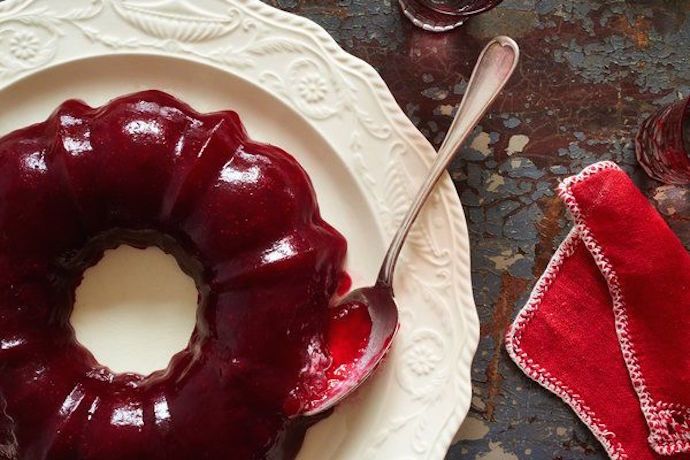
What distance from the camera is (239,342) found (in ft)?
4.96

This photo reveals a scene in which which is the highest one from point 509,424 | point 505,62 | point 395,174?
point 505,62

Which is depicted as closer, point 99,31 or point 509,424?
point 99,31

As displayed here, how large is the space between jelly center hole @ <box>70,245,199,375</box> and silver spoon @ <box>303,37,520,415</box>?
1.05 feet

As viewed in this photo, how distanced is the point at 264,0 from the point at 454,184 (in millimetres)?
543

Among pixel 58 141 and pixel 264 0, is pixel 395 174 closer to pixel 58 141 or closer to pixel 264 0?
pixel 264 0

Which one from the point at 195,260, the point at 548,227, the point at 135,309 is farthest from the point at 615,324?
the point at 135,309

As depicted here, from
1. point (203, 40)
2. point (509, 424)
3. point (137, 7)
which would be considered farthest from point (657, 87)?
point (137, 7)

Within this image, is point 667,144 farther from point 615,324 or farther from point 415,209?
point 415,209

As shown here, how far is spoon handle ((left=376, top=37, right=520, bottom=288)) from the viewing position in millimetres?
1609

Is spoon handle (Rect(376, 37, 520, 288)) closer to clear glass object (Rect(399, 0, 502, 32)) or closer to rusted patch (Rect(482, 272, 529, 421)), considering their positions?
clear glass object (Rect(399, 0, 502, 32))

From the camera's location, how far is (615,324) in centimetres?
179

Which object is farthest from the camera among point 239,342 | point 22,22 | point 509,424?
point 509,424

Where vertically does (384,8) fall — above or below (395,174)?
above

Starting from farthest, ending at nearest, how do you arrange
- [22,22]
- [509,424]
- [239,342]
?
[509,424] → [22,22] → [239,342]
